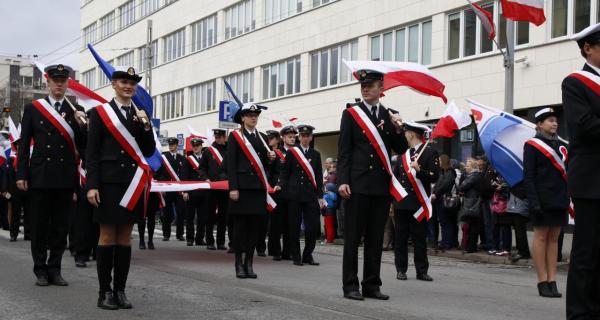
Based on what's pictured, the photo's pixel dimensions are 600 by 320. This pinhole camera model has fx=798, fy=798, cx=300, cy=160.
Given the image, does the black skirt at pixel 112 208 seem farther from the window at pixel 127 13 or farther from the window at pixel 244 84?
the window at pixel 127 13

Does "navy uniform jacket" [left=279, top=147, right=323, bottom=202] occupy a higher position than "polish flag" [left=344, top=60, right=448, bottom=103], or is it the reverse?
"polish flag" [left=344, top=60, right=448, bottom=103]

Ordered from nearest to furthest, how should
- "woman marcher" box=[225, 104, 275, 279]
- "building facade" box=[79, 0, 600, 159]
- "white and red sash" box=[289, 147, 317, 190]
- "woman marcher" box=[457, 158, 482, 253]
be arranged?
"woman marcher" box=[225, 104, 275, 279] → "white and red sash" box=[289, 147, 317, 190] → "woman marcher" box=[457, 158, 482, 253] → "building facade" box=[79, 0, 600, 159]

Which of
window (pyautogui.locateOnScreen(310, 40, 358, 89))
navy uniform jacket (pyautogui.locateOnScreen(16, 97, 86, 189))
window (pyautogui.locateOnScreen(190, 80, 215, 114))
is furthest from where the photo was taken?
window (pyautogui.locateOnScreen(190, 80, 215, 114))

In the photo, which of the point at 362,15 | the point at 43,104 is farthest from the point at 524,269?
the point at 362,15

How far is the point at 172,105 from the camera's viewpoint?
161 ft

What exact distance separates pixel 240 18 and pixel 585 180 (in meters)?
36.6

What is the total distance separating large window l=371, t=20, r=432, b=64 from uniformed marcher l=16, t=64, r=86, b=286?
19698mm

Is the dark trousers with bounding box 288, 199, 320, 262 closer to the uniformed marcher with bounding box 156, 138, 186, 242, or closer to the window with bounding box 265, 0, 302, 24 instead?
the uniformed marcher with bounding box 156, 138, 186, 242

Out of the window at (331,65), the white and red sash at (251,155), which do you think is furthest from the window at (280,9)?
the white and red sash at (251,155)

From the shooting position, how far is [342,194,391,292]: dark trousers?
8.12 metres

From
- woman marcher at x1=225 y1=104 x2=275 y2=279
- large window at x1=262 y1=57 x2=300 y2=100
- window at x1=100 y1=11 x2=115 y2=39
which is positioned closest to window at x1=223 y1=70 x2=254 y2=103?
large window at x1=262 y1=57 x2=300 y2=100

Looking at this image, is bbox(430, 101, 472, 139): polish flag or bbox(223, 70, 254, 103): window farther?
bbox(223, 70, 254, 103): window

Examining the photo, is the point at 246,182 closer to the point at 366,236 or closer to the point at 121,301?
the point at 366,236

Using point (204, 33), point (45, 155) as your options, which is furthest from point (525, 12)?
point (204, 33)
